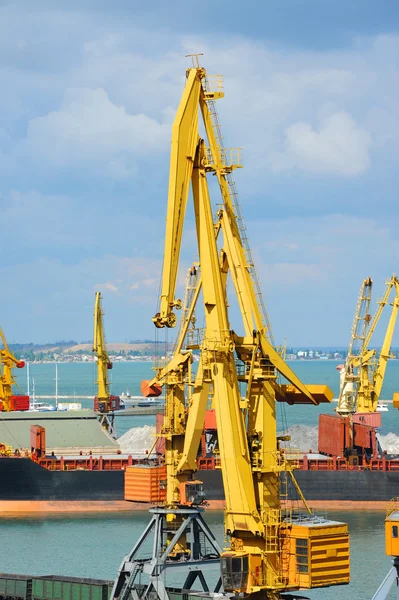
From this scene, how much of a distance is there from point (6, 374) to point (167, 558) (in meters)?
43.7

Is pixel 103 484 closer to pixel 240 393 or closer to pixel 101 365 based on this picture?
pixel 101 365

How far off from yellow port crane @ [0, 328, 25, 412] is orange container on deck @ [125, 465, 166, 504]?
38.8 metres

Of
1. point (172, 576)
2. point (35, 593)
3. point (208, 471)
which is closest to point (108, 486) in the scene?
point (208, 471)

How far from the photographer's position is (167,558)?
40.9 metres

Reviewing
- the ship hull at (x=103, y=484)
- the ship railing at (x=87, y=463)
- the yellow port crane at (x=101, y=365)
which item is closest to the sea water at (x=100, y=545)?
the ship hull at (x=103, y=484)

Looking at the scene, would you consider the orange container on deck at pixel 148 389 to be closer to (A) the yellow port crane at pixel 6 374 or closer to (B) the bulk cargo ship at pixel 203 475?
(B) the bulk cargo ship at pixel 203 475

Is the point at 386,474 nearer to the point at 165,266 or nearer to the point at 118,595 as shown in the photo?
the point at 118,595

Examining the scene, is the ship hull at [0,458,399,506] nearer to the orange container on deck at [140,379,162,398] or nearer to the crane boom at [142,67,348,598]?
the orange container on deck at [140,379,162,398]

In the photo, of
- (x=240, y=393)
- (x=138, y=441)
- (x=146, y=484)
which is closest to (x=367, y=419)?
(x=138, y=441)

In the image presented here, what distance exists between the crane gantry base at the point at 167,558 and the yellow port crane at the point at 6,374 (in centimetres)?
4018

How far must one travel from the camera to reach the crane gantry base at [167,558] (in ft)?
125

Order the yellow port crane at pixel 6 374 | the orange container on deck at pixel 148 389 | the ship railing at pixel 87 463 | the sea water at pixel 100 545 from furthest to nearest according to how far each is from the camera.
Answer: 1. the yellow port crane at pixel 6 374
2. the ship railing at pixel 87 463
3. the orange container on deck at pixel 148 389
4. the sea water at pixel 100 545

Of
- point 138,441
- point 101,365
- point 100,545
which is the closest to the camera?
point 100,545

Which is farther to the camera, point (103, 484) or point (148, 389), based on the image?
point (103, 484)
